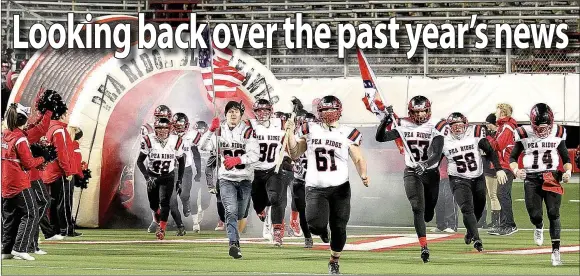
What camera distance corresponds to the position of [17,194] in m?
9.40

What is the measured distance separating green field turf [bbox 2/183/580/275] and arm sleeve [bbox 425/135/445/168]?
0.82 metres

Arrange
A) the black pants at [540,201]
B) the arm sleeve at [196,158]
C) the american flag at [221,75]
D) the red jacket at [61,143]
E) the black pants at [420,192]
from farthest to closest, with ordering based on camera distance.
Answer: the arm sleeve at [196,158] → the american flag at [221,75] → the red jacket at [61,143] → the black pants at [420,192] → the black pants at [540,201]

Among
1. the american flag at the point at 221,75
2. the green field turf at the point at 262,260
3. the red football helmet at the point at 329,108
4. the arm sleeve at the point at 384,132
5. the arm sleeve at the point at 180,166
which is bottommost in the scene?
the green field turf at the point at 262,260

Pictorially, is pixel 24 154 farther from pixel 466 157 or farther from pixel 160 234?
pixel 466 157

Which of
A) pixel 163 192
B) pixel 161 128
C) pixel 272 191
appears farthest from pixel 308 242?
pixel 161 128

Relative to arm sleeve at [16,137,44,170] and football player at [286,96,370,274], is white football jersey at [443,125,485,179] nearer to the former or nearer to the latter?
football player at [286,96,370,274]

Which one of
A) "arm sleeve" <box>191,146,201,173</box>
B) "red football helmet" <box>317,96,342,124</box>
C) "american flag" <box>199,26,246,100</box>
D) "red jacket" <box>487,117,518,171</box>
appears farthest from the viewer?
"arm sleeve" <box>191,146,201,173</box>

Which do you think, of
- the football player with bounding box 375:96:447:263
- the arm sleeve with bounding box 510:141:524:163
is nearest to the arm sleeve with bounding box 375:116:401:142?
the football player with bounding box 375:96:447:263

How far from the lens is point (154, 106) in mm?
13977

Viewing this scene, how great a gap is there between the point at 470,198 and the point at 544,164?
1277 millimetres

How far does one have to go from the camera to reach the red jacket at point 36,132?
9834mm

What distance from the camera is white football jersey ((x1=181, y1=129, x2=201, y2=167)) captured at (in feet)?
43.4

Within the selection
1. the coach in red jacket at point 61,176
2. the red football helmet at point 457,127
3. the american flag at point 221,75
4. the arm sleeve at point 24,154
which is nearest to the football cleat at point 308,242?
the red football helmet at point 457,127

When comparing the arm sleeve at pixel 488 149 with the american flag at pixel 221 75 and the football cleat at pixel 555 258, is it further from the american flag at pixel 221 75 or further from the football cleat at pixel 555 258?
the american flag at pixel 221 75
